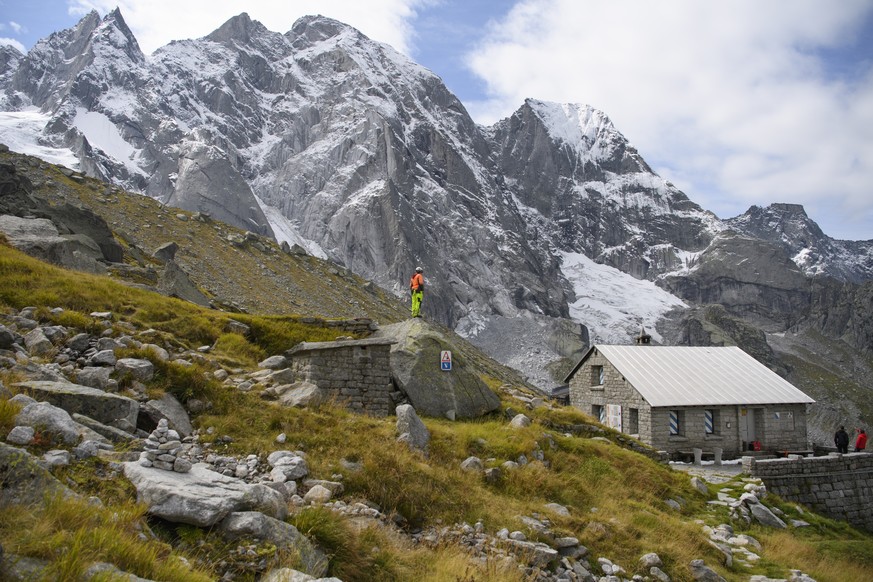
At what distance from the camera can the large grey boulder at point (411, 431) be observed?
11.3 m

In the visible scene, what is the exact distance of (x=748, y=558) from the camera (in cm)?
1248

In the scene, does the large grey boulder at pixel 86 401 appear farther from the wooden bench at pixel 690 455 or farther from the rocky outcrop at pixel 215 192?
the rocky outcrop at pixel 215 192

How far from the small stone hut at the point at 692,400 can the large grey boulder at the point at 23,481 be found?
27.6 m

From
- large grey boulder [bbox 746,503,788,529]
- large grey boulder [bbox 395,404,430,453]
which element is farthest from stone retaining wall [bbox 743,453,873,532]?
large grey boulder [bbox 395,404,430,453]

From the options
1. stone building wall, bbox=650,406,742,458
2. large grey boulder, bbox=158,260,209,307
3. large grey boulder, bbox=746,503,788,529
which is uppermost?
large grey boulder, bbox=158,260,209,307

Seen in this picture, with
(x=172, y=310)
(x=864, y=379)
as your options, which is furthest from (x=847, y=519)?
(x=864, y=379)

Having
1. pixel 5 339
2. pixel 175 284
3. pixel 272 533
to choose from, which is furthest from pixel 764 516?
pixel 175 284

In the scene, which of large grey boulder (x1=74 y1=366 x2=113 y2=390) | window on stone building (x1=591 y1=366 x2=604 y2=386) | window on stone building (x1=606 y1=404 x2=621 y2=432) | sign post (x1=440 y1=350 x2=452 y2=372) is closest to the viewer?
large grey boulder (x1=74 y1=366 x2=113 y2=390)

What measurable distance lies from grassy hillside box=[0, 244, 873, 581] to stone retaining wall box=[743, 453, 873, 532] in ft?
7.12

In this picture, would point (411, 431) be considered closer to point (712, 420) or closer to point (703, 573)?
point (703, 573)

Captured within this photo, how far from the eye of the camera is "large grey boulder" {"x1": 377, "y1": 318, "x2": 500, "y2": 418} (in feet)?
52.2

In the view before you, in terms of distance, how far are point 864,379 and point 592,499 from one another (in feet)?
697

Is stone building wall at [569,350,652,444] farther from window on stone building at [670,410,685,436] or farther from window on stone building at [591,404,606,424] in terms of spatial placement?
window on stone building at [670,410,685,436]

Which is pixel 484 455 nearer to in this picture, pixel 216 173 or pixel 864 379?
pixel 216 173
